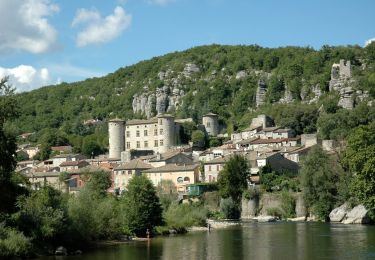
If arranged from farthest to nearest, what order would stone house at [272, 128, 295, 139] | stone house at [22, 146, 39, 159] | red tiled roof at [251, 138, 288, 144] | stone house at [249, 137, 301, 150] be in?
stone house at [22, 146, 39, 159] < stone house at [272, 128, 295, 139] < red tiled roof at [251, 138, 288, 144] < stone house at [249, 137, 301, 150]

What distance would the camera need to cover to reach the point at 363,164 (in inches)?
1983

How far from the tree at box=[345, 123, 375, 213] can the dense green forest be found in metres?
31.1

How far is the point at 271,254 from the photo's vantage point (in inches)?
1368

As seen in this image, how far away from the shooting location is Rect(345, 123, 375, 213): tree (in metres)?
49.1

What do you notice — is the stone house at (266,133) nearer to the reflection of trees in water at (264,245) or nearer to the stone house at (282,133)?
the stone house at (282,133)

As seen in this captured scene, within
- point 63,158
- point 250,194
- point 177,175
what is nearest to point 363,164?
point 250,194

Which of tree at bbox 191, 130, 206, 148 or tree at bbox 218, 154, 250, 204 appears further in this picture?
tree at bbox 191, 130, 206, 148

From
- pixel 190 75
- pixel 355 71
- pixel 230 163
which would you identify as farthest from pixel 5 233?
pixel 190 75

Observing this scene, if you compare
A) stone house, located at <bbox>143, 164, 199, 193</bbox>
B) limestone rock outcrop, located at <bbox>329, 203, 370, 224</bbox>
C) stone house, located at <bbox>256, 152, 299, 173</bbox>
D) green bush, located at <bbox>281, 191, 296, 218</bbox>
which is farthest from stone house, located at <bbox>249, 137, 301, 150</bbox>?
limestone rock outcrop, located at <bbox>329, 203, 370, 224</bbox>

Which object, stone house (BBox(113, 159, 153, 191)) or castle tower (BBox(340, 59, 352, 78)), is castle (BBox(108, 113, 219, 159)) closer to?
stone house (BBox(113, 159, 153, 191))

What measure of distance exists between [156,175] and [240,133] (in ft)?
94.5

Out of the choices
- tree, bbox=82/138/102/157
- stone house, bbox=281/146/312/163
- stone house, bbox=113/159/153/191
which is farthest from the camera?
tree, bbox=82/138/102/157

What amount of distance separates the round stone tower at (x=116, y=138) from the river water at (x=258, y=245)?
5815 centimetres

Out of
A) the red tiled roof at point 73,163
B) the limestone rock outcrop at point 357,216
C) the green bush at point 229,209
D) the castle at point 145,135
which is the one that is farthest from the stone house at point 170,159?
the limestone rock outcrop at point 357,216
